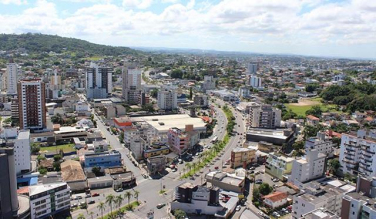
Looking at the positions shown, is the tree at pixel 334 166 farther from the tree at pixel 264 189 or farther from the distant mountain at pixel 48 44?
the distant mountain at pixel 48 44

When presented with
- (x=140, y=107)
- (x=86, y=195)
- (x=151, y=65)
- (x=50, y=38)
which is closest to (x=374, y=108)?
(x=140, y=107)

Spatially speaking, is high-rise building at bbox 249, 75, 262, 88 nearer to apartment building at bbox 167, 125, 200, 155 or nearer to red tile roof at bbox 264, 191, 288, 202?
apartment building at bbox 167, 125, 200, 155

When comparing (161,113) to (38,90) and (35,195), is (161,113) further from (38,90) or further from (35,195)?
(35,195)

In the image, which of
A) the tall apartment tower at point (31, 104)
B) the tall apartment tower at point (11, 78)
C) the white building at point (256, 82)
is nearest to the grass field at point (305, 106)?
the white building at point (256, 82)

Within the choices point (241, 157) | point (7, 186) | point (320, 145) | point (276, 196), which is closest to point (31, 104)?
point (7, 186)

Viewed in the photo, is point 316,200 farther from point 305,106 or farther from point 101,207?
point 305,106

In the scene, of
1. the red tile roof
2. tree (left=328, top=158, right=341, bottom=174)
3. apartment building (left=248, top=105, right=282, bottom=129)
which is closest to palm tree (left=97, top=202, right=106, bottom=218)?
the red tile roof
